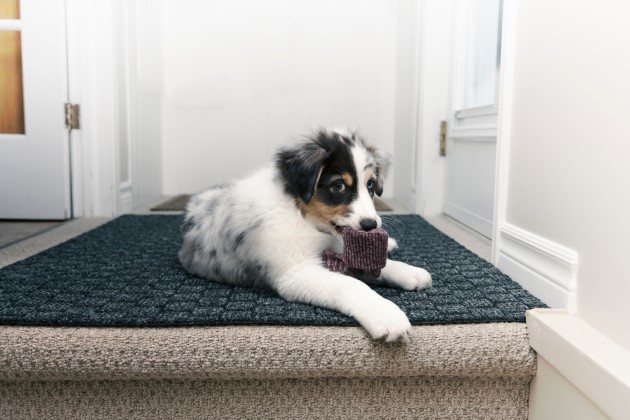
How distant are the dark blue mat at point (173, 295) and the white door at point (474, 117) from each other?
51 cm

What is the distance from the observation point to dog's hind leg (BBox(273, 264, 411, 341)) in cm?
121

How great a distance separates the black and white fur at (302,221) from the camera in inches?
57.6

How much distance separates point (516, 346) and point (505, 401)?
152mm

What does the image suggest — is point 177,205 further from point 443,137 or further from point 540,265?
point 540,265

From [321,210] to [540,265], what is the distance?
609 millimetres

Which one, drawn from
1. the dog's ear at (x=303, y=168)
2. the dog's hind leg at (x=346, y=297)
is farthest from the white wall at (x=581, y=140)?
the dog's ear at (x=303, y=168)

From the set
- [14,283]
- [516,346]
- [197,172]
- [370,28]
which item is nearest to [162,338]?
[14,283]

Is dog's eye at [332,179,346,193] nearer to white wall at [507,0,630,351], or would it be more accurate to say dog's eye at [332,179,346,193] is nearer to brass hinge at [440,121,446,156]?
white wall at [507,0,630,351]

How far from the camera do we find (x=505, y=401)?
4.33 feet

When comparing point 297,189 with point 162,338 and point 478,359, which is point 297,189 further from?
point 478,359

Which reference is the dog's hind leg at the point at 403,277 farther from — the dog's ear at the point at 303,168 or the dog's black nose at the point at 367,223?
the dog's ear at the point at 303,168

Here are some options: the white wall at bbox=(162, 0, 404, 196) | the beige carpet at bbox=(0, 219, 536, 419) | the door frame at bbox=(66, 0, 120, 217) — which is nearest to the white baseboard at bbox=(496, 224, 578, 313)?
the beige carpet at bbox=(0, 219, 536, 419)

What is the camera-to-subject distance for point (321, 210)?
1543 mm

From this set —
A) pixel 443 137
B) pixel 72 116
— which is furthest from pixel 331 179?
pixel 72 116
